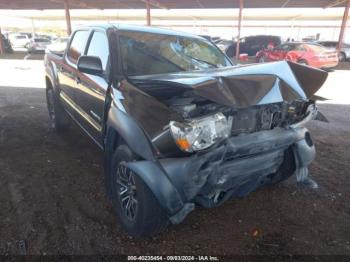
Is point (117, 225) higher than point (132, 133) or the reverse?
the reverse

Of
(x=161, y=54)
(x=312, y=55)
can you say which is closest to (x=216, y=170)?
(x=161, y=54)

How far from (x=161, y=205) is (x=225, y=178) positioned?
0.54 m

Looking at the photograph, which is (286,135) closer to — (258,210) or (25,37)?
(258,210)

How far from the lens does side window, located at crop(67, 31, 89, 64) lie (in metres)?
3.94

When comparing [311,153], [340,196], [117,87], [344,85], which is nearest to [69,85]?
[117,87]

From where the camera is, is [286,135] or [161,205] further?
[286,135]

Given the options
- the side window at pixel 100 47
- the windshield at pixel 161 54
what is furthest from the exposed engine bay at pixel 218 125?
the side window at pixel 100 47

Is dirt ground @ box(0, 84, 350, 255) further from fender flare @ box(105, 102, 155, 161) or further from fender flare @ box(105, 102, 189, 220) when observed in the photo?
fender flare @ box(105, 102, 155, 161)

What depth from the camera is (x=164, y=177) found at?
2.12 m

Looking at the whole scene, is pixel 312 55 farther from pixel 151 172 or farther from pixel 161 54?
pixel 151 172

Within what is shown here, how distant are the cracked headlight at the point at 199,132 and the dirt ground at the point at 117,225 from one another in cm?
99

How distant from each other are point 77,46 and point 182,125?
2.80 metres

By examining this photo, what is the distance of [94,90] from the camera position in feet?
10.5

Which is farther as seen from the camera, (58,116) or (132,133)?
(58,116)
